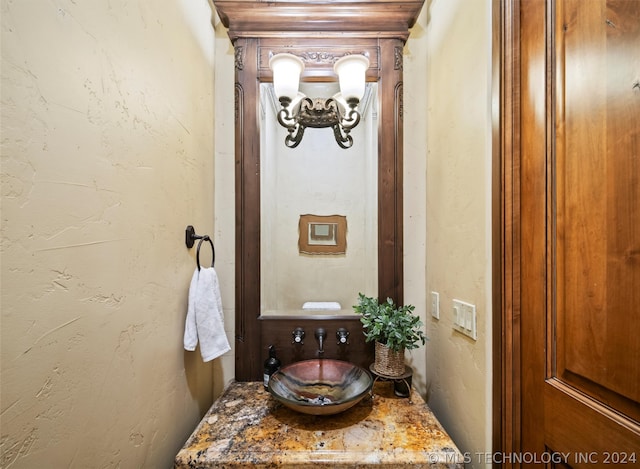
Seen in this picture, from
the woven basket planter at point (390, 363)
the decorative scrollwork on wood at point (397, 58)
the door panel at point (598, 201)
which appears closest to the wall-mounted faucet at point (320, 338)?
the woven basket planter at point (390, 363)

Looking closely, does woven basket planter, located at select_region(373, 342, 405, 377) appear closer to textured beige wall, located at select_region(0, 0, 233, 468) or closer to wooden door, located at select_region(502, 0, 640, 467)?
wooden door, located at select_region(502, 0, 640, 467)

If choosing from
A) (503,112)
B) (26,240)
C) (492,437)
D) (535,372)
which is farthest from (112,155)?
(492,437)

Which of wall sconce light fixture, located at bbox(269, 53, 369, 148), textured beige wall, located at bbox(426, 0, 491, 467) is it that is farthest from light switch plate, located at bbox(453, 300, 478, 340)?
wall sconce light fixture, located at bbox(269, 53, 369, 148)

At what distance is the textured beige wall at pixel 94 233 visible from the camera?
47cm

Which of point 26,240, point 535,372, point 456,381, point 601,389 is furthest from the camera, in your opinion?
point 456,381

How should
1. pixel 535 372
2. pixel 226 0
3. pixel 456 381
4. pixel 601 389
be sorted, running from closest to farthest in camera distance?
pixel 601 389, pixel 535 372, pixel 456 381, pixel 226 0

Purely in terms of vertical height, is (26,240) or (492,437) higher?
(26,240)

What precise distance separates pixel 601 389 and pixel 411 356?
2.68ft

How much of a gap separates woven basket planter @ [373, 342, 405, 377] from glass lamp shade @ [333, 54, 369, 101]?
1.09m

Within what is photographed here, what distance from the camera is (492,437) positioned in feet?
2.74

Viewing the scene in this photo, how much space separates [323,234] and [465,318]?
69 cm

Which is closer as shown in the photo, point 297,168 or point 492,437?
point 492,437

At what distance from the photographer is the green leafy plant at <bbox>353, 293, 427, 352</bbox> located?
111cm

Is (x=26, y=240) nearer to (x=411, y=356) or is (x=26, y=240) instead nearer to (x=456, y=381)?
(x=456, y=381)
